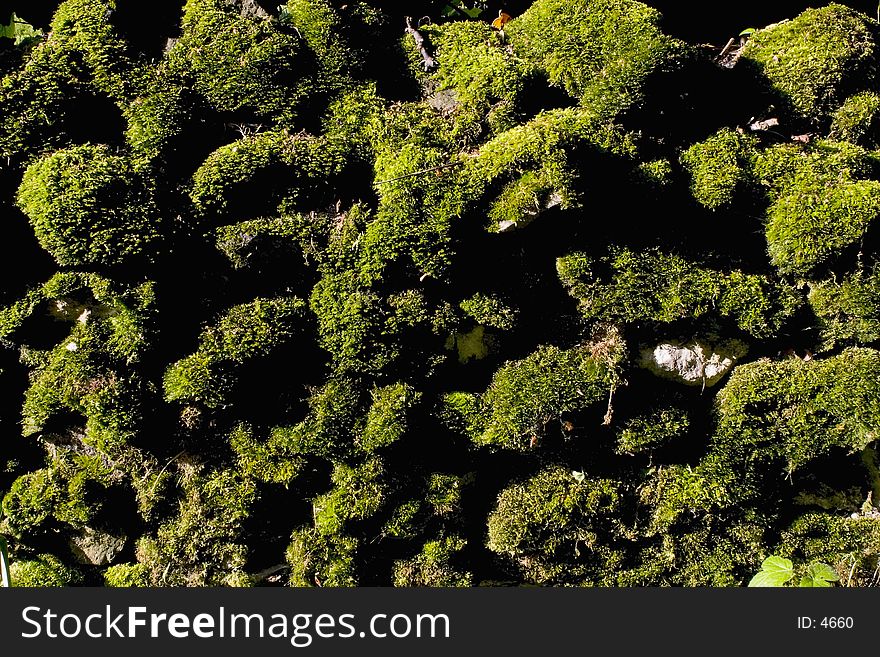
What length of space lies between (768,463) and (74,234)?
8.46ft

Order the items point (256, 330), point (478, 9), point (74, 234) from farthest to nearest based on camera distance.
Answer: point (478, 9) < point (256, 330) < point (74, 234)

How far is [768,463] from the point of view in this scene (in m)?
2.69

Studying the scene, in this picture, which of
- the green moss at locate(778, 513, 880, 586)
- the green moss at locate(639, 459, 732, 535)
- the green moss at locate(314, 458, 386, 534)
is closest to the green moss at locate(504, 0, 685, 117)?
the green moss at locate(639, 459, 732, 535)

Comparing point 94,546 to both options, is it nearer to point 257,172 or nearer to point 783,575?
point 257,172

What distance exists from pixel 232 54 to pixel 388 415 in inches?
52.5

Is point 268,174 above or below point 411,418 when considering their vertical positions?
above

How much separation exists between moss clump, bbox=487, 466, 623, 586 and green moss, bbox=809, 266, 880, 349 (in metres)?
0.99

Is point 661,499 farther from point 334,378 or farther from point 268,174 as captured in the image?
point 268,174

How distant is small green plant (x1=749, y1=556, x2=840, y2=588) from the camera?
2365mm

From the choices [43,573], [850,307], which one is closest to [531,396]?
[850,307]

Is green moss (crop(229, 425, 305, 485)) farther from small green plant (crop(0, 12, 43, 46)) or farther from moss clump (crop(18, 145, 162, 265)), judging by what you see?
small green plant (crop(0, 12, 43, 46))

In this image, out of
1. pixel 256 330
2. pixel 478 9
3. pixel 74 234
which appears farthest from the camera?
pixel 478 9

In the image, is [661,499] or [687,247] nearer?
[687,247]

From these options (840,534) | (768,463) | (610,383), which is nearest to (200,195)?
(610,383)
